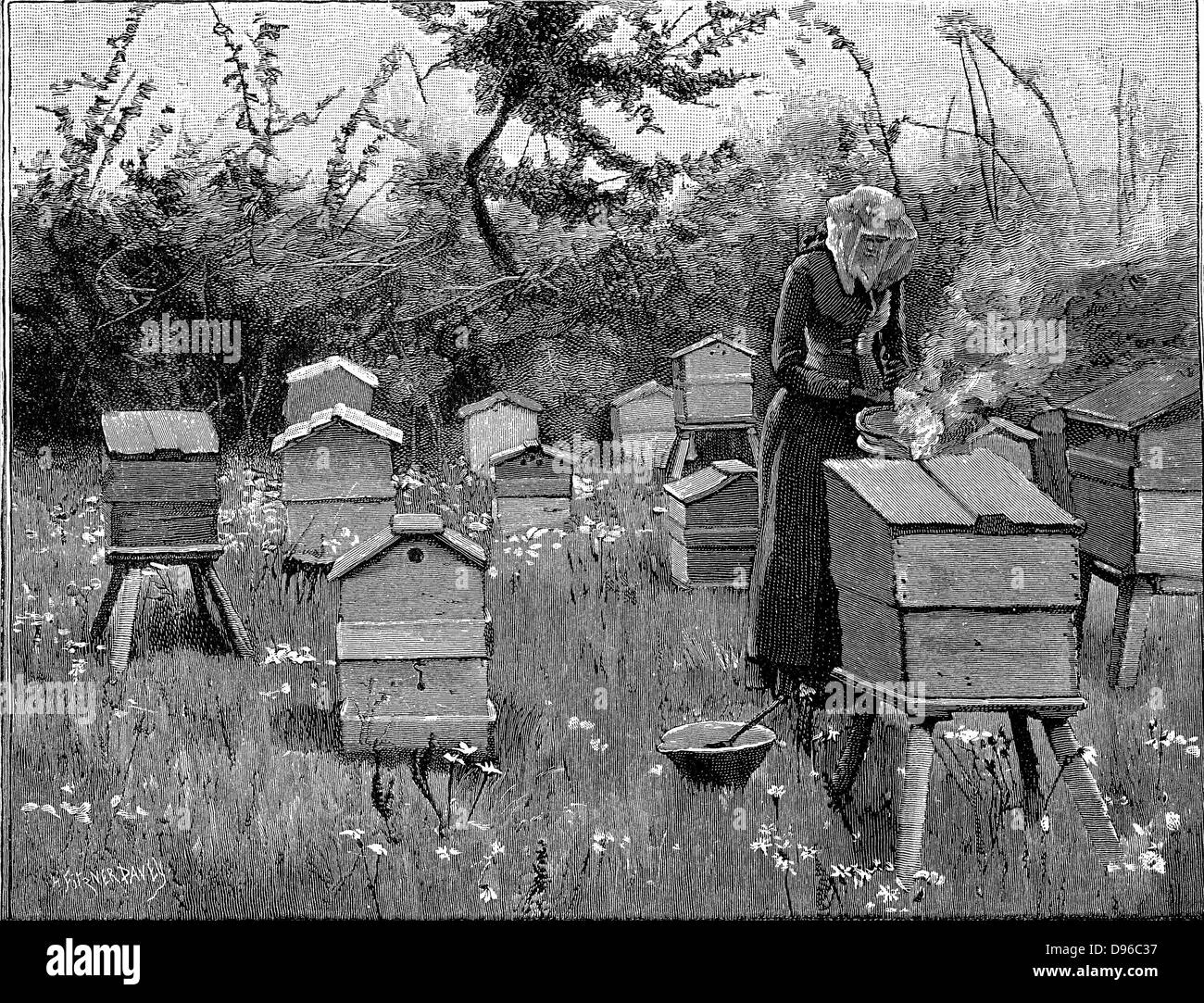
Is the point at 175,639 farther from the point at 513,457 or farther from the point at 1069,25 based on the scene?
the point at 1069,25

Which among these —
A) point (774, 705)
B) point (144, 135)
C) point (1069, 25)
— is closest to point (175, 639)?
point (144, 135)

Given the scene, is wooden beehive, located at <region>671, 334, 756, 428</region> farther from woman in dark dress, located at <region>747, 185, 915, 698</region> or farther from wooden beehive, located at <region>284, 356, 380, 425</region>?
wooden beehive, located at <region>284, 356, 380, 425</region>

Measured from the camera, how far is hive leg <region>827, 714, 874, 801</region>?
461 centimetres

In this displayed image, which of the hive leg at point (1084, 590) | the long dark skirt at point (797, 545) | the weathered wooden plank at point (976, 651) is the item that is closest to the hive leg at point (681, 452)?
the long dark skirt at point (797, 545)

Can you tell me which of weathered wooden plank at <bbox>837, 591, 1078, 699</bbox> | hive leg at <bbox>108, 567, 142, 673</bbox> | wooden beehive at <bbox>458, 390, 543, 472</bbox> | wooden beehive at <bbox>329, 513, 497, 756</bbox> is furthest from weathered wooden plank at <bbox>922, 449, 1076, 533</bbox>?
hive leg at <bbox>108, 567, 142, 673</bbox>

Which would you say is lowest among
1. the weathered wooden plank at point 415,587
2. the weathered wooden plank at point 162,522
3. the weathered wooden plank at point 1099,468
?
the weathered wooden plank at point 415,587

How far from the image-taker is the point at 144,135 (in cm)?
484

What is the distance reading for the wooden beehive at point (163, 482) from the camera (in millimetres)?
4770

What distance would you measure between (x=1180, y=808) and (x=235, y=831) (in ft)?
11.4

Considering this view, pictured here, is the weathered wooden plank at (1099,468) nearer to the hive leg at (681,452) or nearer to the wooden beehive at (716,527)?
the wooden beehive at (716,527)

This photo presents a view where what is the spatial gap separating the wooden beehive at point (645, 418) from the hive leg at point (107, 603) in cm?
192

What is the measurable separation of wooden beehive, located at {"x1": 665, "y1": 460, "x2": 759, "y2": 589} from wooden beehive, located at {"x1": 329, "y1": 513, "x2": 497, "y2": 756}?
0.74 metres
